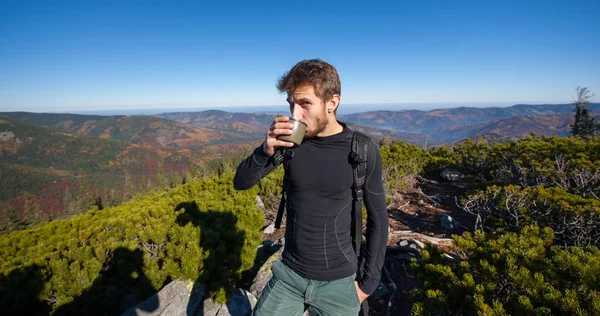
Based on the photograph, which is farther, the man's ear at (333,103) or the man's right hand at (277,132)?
the man's ear at (333,103)

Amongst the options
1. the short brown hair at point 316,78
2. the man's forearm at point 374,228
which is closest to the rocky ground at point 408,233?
the man's forearm at point 374,228

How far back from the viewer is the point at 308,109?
1.90 meters

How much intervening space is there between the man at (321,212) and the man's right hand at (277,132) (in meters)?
0.09

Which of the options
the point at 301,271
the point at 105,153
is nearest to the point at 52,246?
the point at 301,271

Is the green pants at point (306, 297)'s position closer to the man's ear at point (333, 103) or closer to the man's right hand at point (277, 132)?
the man's right hand at point (277, 132)

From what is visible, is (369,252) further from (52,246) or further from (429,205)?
(429,205)

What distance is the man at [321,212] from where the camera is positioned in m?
1.94

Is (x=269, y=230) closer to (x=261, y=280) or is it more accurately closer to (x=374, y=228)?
(x=261, y=280)

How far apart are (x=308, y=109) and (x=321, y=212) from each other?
0.80m

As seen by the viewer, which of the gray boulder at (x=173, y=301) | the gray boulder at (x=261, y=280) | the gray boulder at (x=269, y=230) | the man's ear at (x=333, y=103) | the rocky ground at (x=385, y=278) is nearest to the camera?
the man's ear at (x=333, y=103)

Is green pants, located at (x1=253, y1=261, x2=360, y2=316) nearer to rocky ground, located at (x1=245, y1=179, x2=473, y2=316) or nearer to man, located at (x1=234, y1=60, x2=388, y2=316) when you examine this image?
man, located at (x1=234, y1=60, x2=388, y2=316)

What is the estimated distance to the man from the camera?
1.94 meters

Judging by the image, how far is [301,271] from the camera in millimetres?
2006

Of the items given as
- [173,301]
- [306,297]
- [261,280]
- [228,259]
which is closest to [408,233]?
[261,280]
